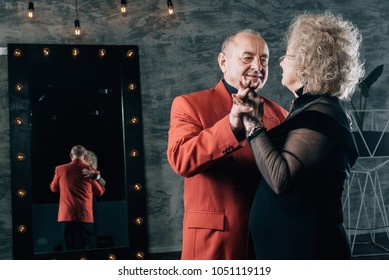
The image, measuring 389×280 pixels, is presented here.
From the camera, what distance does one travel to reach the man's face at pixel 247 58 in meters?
1.60

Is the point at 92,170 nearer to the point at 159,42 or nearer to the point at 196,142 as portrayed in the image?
the point at 159,42

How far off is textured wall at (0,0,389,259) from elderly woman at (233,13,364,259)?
2.32 metres

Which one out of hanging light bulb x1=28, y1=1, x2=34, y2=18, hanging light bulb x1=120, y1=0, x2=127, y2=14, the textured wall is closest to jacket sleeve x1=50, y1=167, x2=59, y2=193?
the textured wall

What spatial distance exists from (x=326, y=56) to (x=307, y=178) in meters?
0.33

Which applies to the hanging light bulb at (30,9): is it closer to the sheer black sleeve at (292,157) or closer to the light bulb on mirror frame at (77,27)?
the light bulb on mirror frame at (77,27)

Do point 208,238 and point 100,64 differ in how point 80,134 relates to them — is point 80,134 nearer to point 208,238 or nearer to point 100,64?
point 100,64

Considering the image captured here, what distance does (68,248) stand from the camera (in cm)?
330

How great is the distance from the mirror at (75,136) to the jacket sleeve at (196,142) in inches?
76.8

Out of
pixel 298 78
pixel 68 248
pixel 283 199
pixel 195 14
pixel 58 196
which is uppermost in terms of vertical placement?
pixel 195 14

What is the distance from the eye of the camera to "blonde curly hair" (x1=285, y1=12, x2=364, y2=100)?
124 centimetres

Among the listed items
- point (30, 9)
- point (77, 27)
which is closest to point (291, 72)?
point (77, 27)
